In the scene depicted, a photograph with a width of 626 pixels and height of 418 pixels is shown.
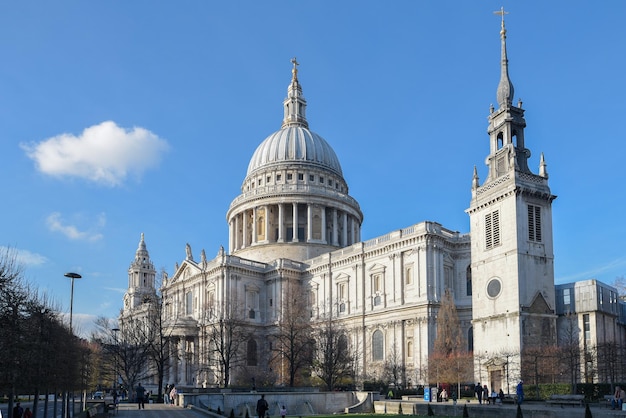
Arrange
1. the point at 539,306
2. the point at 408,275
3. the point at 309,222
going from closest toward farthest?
1. the point at 539,306
2. the point at 408,275
3. the point at 309,222

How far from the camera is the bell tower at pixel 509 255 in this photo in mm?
58625

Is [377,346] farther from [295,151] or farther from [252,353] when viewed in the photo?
[295,151]

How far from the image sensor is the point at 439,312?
72.4 metres

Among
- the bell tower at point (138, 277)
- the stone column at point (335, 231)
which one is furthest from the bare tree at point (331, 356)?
the bell tower at point (138, 277)

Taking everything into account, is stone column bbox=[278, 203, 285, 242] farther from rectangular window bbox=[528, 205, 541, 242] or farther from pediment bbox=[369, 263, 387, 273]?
rectangular window bbox=[528, 205, 541, 242]

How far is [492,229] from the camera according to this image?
208 feet

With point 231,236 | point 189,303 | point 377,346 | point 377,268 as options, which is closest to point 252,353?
point 189,303

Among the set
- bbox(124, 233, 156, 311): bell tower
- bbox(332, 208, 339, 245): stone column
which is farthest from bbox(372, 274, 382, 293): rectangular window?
bbox(124, 233, 156, 311): bell tower

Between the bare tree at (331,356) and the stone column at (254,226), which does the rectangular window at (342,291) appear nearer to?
the bare tree at (331,356)

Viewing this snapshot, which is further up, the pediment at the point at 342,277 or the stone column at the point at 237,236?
the stone column at the point at 237,236

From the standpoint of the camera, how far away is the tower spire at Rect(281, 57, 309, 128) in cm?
12494

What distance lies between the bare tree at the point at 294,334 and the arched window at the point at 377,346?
7.44 m

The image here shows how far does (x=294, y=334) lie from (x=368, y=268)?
1335 cm

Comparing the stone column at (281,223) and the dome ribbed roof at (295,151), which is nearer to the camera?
the stone column at (281,223)
